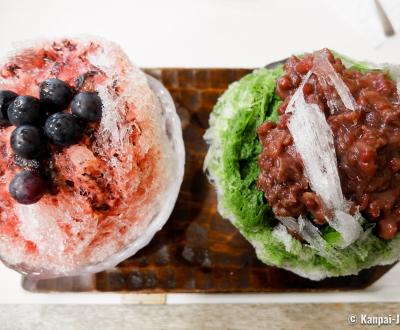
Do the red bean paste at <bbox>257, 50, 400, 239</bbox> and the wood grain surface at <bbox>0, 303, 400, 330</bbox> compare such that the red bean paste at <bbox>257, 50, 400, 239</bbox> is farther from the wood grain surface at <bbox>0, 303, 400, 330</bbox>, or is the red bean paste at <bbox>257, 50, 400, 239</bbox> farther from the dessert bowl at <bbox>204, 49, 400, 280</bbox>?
the wood grain surface at <bbox>0, 303, 400, 330</bbox>

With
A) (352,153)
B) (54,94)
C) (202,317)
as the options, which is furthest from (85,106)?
(202,317)

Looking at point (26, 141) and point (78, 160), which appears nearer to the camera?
point (26, 141)

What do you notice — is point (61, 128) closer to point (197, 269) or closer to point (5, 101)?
point (5, 101)

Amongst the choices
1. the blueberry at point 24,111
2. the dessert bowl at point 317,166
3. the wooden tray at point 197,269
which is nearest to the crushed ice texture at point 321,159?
the dessert bowl at point 317,166

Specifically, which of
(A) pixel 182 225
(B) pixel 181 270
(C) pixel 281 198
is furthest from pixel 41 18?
(C) pixel 281 198

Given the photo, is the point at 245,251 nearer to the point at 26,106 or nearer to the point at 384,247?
the point at 384,247

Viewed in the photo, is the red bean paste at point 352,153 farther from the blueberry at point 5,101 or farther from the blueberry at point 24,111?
the blueberry at point 5,101

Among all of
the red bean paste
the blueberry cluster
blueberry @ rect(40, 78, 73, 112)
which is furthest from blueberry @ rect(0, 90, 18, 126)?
the red bean paste
